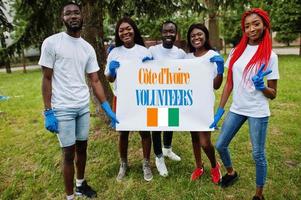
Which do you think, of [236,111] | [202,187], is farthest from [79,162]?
[236,111]

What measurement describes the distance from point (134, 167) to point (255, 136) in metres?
1.72

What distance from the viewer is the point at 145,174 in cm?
387

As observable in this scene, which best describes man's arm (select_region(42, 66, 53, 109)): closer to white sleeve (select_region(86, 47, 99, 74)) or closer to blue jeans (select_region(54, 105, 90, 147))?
blue jeans (select_region(54, 105, 90, 147))

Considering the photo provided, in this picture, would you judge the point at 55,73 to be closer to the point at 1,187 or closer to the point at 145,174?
the point at 145,174

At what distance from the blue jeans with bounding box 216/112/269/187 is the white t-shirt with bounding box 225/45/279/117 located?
0.24ft

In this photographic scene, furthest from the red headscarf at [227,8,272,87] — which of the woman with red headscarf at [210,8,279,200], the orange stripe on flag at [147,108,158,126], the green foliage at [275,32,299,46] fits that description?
the green foliage at [275,32,299,46]

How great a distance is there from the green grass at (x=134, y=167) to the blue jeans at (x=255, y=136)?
0.48m

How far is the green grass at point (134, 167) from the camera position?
3643 mm

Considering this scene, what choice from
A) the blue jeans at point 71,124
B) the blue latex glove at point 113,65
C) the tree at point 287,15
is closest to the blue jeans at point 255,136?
the blue latex glove at point 113,65

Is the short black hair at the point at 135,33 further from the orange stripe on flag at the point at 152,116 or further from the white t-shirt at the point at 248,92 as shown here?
the white t-shirt at the point at 248,92

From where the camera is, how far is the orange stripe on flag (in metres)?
3.41

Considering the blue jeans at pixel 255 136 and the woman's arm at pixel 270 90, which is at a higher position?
the woman's arm at pixel 270 90

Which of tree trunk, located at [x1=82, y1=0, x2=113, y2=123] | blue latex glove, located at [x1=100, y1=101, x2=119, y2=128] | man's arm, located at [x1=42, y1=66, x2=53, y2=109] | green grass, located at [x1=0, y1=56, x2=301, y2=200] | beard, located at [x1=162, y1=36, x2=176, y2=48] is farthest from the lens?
tree trunk, located at [x1=82, y1=0, x2=113, y2=123]

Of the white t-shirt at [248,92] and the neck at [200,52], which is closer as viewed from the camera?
the white t-shirt at [248,92]
